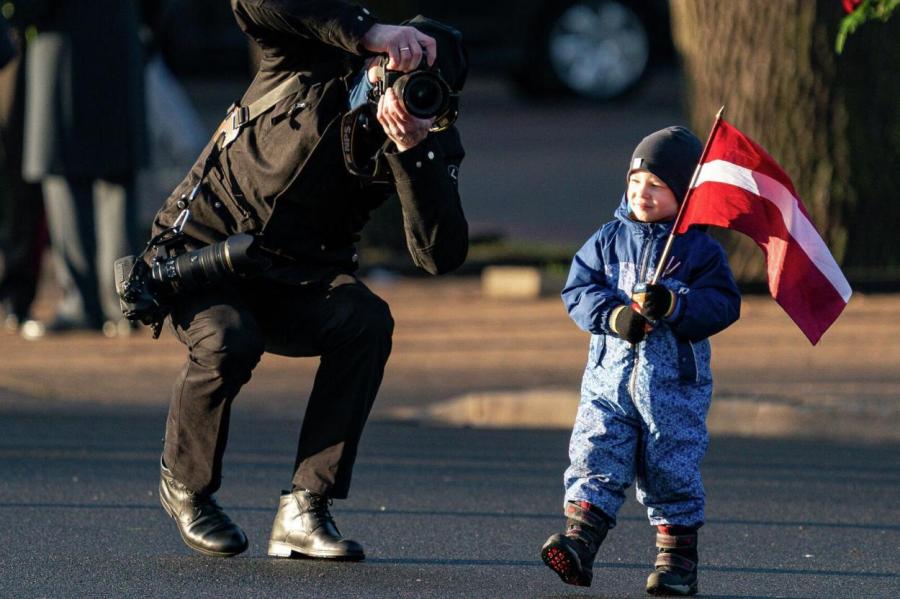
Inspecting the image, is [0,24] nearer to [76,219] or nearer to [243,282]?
[76,219]

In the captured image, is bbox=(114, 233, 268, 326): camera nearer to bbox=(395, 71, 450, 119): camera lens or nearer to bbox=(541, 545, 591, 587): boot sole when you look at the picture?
bbox=(395, 71, 450, 119): camera lens

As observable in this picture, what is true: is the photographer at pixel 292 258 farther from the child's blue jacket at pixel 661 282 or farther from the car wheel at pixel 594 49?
the car wheel at pixel 594 49

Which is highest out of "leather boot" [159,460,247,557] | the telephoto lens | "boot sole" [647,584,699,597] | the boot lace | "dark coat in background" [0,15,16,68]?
the telephoto lens

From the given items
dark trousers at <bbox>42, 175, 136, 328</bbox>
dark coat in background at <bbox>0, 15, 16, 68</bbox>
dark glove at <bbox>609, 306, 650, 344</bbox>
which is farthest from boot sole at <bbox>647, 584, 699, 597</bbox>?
dark trousers at <bbox>42, 175, 136, 328</bbox>

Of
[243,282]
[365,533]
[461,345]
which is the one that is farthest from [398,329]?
[243,282]

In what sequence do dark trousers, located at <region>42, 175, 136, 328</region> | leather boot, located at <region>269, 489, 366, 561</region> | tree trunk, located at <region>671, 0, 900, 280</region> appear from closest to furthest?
leather boot, located at <region>269, 489, 366, 561</region>, dark trousers, located at <region>42, 175, 136, 328</region>, tree trunk, located at <region>671, 0, 900, 280</region>

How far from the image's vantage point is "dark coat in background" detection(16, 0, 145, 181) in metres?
8.87

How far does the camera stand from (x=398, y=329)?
9.59 m

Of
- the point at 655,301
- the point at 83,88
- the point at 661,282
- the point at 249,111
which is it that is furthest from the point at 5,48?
the point at 655,301

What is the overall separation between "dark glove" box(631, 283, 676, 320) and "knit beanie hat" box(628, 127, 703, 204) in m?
0.35

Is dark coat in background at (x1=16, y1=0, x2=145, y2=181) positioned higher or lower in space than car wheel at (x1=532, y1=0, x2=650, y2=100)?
higher

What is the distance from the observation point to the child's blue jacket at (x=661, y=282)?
15.3 ft

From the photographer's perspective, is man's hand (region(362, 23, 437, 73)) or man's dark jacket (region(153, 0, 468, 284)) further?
man's dark jacket (region(153, 0, 468, 284))

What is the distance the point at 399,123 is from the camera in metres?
4.50
